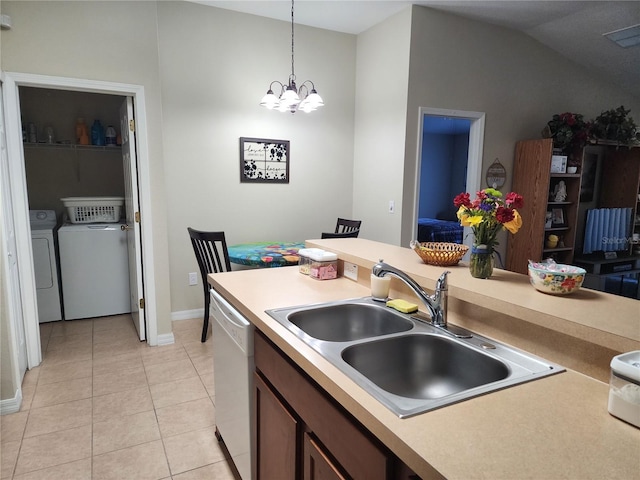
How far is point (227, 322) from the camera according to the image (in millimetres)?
1721

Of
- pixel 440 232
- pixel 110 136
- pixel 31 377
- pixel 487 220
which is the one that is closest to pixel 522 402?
pixel 487 220

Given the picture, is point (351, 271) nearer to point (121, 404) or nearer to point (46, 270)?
point (121, 404)

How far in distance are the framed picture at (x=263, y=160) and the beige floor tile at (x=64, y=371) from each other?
6.81ft

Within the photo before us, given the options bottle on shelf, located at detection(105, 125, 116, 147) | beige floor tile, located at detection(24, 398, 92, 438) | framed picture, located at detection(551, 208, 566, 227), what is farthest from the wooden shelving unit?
bottle on shelf, located at detection(105, 125, 116, 147)

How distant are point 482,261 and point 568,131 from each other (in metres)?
3.44

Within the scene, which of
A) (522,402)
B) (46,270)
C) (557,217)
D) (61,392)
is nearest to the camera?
(522,402)

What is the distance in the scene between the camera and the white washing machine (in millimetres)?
3590

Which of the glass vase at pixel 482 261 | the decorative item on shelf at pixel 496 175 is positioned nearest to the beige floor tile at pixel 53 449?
the glass vase at pixel 482 261

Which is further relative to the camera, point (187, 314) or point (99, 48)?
point (187, 314)

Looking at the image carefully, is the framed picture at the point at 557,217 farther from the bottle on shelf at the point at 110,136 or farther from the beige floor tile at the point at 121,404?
the bottle on shelf at the point at 110,136

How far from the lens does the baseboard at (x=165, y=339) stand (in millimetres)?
3293

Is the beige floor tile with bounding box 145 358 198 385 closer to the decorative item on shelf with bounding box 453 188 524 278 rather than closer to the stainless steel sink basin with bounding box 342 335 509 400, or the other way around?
the stainless steel sink basin with bounding box 342 335 509 400

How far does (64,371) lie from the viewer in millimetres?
2842

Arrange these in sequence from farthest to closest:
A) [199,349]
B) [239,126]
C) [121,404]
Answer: [239,126] → [199,349] → [121,404]
